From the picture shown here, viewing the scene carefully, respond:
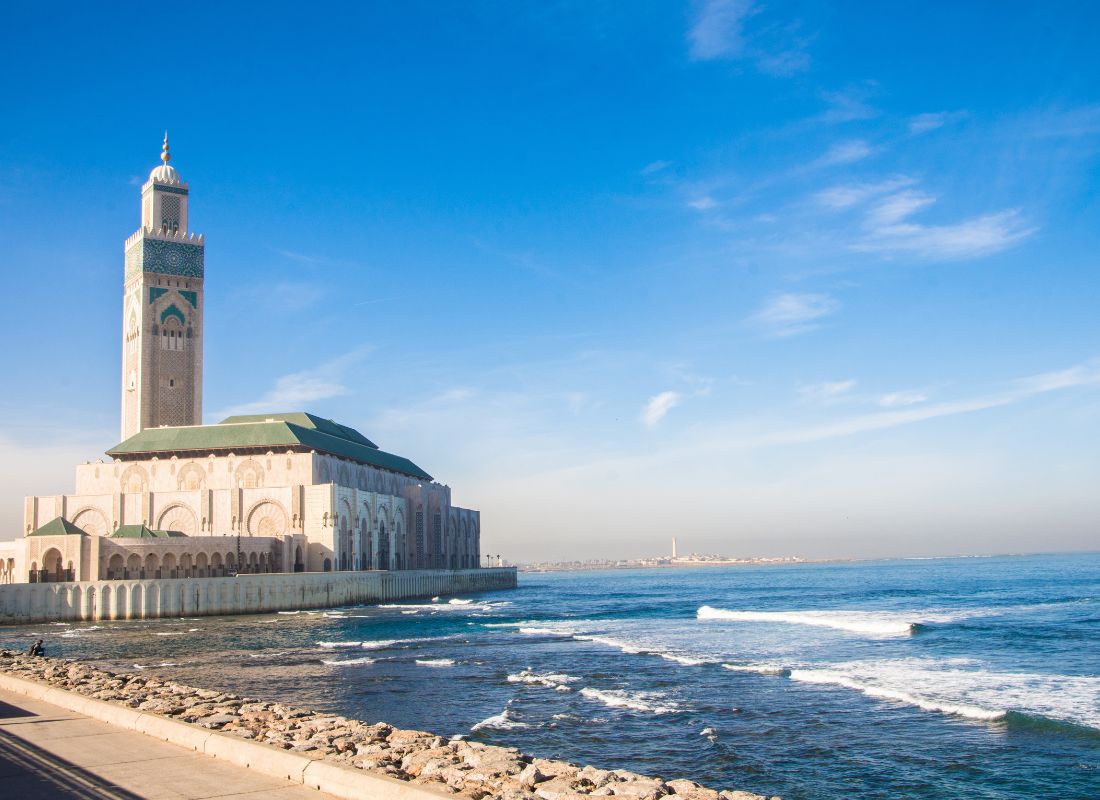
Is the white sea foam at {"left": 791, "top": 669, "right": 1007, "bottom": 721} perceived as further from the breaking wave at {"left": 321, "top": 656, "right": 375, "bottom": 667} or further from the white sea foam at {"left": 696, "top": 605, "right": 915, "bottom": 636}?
the breaking wave at {"left": 321, "top": 656, "right": 375, "bottom": 667}

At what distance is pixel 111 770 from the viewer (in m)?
12.6

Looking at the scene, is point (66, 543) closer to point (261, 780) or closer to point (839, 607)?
point (839, 607)

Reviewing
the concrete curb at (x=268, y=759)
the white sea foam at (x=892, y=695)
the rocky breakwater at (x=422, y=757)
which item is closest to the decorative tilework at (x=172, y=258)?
the white sea foam at (x=892, y=695)

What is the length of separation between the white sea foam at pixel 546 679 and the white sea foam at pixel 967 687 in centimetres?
719

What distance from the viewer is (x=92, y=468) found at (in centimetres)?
9269

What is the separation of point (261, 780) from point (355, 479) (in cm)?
8880

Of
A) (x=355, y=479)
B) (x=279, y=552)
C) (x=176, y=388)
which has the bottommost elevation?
(x=279, y=552)

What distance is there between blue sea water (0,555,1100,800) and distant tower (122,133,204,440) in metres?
46.7

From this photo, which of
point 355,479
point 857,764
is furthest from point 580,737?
point 355,479

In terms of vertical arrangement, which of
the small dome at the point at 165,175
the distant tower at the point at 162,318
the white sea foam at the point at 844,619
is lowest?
the white sea foam at the point at 844,619

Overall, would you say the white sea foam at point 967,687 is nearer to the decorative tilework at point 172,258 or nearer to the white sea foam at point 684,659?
the white sea foam at point 684,659

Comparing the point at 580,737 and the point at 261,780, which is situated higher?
the point at 261,780

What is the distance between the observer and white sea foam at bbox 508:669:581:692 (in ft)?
99.2

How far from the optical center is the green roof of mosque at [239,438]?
293ft
